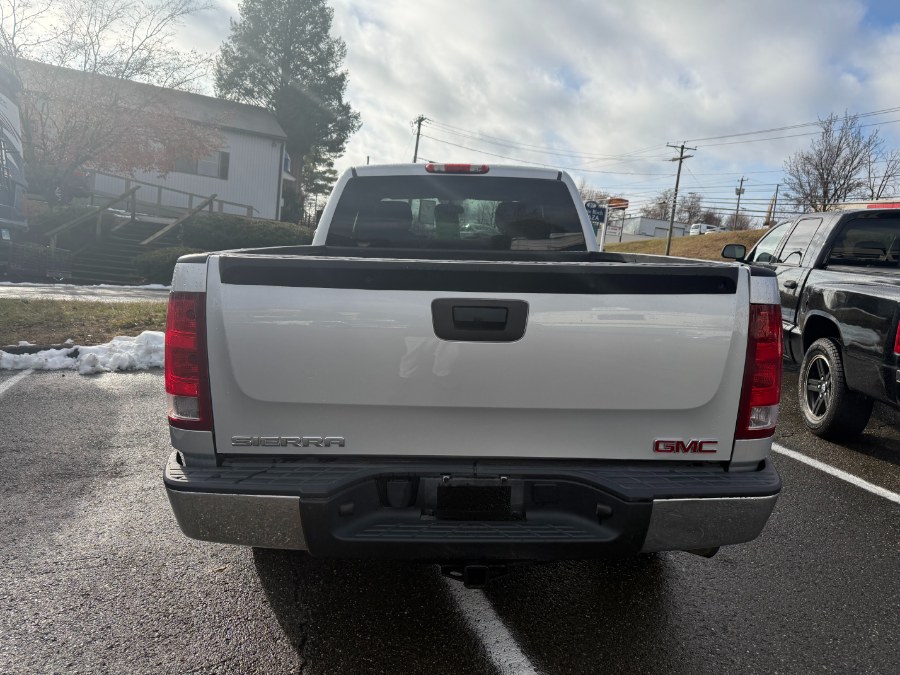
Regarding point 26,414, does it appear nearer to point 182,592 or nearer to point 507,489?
point 182,592

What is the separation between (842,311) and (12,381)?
24.9ft

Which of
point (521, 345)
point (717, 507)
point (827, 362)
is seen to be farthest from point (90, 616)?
point (827, 362)

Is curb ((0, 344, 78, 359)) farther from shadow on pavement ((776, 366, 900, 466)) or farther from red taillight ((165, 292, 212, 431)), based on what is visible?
shadow on pavement ((776, 366, 900, 466))

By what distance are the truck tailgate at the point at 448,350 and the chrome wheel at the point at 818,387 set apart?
3.73 m

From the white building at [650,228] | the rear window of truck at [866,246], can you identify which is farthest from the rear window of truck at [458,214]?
the white building at [650,228]

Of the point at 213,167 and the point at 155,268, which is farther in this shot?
the point at 213,167

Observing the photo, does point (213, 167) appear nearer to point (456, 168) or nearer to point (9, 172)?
point (9, 172)

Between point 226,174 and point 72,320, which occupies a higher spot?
point 226,174

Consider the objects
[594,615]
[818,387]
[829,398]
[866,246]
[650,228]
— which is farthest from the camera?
[650,228]

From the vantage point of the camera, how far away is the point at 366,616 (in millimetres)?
2645

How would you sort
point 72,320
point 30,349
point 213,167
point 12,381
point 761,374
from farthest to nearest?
1. point 213,167
2. point 72,320
3. point 30,349
4. point 12,381
5. point 761,374

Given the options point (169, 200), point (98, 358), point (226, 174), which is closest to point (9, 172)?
point (98, 358)

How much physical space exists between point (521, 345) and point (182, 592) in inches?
75.0

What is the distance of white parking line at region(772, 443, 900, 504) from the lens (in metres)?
4.27
